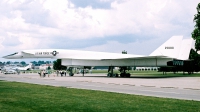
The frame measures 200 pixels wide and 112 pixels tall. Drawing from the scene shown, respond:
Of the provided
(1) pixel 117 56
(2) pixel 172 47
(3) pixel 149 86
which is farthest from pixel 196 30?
(3) pixel 149 86

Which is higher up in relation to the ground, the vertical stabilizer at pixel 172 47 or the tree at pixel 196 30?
the tree at pixel 196 30

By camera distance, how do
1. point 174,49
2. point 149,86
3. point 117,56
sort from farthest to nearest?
point 117,56, point 174,49, point 149,86

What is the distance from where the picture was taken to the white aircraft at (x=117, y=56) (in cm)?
3164

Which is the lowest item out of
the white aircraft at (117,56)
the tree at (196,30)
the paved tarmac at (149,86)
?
the paved tarmac at (149,86)

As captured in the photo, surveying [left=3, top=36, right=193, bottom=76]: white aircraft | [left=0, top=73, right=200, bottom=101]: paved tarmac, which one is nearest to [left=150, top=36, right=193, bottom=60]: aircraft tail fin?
[left=3, top=36, right=193, bottom=76]: white aircraft

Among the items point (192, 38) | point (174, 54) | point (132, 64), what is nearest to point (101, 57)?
point (132, 64)

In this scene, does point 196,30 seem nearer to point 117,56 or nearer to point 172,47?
point 172,47

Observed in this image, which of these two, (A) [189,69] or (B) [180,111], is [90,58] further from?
(B) [180,111]

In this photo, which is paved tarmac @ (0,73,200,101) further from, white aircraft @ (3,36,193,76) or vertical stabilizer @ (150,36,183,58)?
vertical stabilizer @ (150,36,183,58)

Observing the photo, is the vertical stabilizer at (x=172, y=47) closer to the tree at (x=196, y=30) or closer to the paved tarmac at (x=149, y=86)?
the tree at (x=196, y=30)

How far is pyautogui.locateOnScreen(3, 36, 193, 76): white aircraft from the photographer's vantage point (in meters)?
31.6

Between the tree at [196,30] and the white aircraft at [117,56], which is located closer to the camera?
the white aircraft at [117,56]

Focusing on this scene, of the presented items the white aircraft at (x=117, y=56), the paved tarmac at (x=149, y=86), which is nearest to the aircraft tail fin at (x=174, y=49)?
the white aircraft at (x=117, y=56)

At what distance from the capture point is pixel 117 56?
35688 mm
